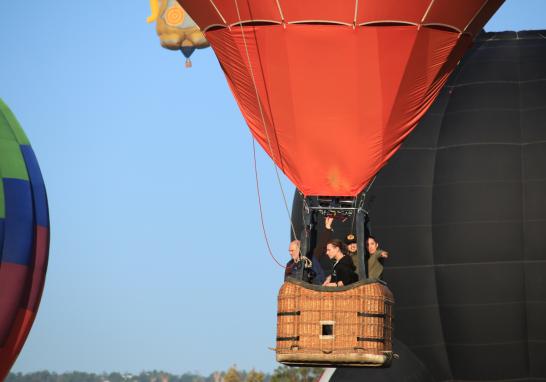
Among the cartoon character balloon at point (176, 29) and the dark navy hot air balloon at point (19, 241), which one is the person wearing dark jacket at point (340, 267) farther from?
the cartoon character balloon at point (176, 29)

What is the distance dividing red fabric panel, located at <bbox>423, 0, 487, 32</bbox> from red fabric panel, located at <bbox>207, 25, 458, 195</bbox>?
0.34 feet

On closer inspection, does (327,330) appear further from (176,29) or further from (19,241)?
(176,29)

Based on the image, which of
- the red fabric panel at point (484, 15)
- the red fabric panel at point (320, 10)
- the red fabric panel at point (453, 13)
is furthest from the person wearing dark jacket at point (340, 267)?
the red fabric panel at point (484, 15)

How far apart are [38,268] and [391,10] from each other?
9713 millimetres

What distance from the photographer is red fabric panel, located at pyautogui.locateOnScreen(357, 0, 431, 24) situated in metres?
11.0

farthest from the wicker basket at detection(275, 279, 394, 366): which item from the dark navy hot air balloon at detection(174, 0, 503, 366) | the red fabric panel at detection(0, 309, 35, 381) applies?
the red fabric panel at detection(0, 309, 35, 381)

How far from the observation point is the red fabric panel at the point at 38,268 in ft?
63.9

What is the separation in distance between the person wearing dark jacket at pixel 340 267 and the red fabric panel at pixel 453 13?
187 cm

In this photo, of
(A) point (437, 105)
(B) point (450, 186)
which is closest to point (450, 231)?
(B) point (450, 186)

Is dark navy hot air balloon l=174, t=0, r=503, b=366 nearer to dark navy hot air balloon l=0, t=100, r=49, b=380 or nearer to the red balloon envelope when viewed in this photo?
the red balloon envelope

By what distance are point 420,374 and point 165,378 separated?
116 ft

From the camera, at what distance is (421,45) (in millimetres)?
11297

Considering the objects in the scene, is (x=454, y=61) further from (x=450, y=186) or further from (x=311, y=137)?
(x=450, y=186)

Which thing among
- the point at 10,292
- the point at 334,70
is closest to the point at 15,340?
the point at 10,292
